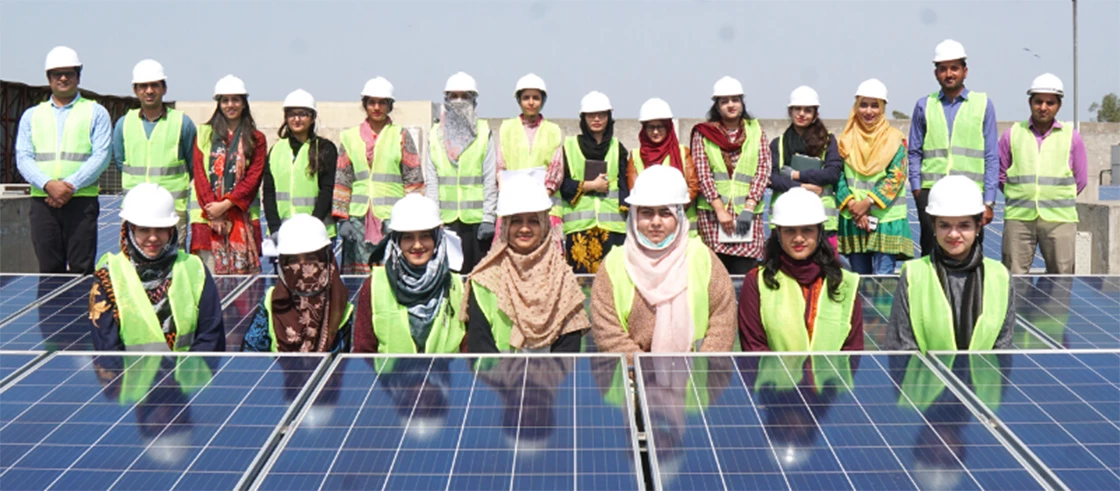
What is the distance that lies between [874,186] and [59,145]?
6867 mm

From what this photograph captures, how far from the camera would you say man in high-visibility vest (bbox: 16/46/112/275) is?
8.99 metres

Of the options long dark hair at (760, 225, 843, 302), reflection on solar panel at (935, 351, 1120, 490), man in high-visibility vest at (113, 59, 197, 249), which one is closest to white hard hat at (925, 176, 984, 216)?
long dark hair at (760, 225, 843, 302)

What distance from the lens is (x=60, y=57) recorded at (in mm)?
8930

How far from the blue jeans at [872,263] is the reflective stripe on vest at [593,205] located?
198 cm

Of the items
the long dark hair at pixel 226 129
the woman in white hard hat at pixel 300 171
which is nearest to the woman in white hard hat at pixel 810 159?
the woman in white hard hat at pixel 300 171

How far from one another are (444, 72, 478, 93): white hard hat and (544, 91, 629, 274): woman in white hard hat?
92 centimetres

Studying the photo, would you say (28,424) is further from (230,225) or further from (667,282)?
(230,225)

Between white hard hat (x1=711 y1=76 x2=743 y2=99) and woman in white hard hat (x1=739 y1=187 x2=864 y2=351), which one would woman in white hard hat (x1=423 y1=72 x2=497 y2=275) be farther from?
woman in white hard hat (x1=739 y1=187 x2=864 y2=351)

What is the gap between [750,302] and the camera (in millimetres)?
5836

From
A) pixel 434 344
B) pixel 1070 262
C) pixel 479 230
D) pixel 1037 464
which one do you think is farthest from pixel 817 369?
pixel 1070 262

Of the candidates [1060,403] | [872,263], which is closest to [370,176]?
[872,263]

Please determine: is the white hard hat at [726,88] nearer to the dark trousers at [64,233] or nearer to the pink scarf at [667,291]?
the pink scarf at [667,291]

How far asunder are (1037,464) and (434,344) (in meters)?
3.25

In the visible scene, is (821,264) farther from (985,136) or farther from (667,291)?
(985,136)
